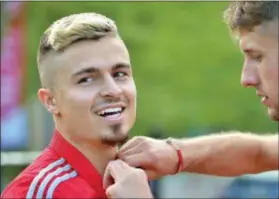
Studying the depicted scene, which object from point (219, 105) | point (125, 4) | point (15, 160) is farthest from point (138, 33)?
point (15, 160)

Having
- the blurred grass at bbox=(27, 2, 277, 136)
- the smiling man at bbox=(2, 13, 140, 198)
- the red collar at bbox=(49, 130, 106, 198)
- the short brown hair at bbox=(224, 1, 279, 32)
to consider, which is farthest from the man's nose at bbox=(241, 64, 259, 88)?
the blurred grass at bbox=(27, 2, 277, 136)

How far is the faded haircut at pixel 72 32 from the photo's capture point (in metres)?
3.91

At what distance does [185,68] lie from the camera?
1421 centimetres

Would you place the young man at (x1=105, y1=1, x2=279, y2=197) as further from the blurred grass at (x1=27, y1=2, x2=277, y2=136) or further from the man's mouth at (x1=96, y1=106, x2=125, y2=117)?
the blurred grass at (x1=27, y1=2, x2=277, y2=136)

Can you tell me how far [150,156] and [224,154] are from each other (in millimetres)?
486

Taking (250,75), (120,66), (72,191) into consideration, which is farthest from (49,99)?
(250,75)

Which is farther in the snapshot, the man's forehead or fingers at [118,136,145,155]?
fingers at [118,136,145,155]

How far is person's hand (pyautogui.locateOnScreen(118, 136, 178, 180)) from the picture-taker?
4.00 m

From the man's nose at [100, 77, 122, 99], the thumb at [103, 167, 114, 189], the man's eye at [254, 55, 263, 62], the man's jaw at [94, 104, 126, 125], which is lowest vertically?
the thumb at [103, 167, 114, 189]

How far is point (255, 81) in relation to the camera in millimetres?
3770

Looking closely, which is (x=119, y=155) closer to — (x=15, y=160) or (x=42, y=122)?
(x=15, y=160)

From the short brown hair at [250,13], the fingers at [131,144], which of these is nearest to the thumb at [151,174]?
the fingers at [131,144]

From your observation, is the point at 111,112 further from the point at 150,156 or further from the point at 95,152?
the point at 150,156

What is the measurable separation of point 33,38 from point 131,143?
9.27 meters
